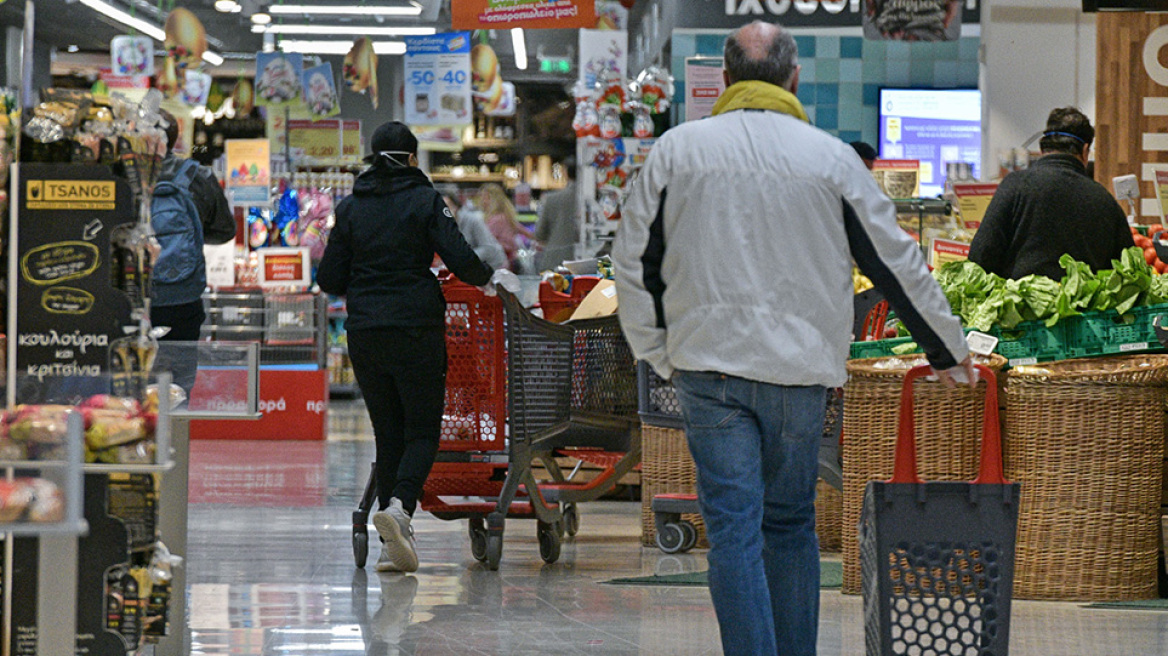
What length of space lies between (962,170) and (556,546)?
3.42m

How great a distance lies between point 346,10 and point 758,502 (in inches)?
475

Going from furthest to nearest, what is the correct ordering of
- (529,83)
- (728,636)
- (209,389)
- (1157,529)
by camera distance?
1. (529,83)
2. (1157,529)
3. (209,389)
4. (728,636)

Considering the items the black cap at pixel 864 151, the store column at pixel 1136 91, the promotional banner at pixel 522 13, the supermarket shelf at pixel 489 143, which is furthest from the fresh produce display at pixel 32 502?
the supermarket shelf at pixel 489 143

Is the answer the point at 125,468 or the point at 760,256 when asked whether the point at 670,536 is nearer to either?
the point at 760,256

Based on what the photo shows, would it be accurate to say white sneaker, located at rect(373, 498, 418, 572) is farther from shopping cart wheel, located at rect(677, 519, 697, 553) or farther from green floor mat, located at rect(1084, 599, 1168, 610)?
green floor mat, located at rect(1084, 599, 1168, 610)

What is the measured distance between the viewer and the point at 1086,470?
15.8 feet

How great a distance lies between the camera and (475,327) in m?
5.72

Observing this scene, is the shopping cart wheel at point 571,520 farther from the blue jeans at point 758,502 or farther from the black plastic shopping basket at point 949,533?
the black plastic shopping basket at point 949,533

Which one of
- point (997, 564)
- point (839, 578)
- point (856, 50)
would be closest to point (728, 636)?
point (997, 564)

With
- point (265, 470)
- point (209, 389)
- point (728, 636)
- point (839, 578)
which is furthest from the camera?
point (265, 470)

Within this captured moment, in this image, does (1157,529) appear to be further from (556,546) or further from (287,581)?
(287,581)

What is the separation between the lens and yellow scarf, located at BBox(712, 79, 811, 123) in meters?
3.24

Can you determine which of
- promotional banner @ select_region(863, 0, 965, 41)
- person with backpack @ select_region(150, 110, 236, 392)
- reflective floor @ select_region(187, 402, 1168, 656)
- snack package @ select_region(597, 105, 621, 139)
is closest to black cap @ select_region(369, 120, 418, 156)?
Answer: person with backpack @ select_region(150, 110, 236, 392)

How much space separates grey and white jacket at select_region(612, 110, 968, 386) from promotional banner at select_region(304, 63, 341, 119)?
36.9 feet
